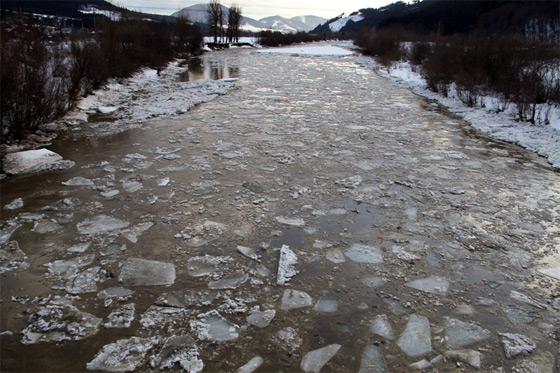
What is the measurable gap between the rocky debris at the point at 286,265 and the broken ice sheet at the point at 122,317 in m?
1.14

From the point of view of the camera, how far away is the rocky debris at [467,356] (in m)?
2.30

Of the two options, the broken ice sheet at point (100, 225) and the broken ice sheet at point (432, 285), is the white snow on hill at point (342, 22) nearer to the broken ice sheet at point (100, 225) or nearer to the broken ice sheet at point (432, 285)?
the broken ice sheet at point (100, 225)

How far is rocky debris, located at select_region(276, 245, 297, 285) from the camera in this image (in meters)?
3.07

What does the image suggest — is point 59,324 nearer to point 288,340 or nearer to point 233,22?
point 288,340

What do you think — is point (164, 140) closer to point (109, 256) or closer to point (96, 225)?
point (96, 225)

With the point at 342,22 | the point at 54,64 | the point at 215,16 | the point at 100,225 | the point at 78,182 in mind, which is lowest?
the point at 100,225

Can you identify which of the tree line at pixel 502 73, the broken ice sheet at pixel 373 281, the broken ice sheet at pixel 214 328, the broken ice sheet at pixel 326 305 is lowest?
the broken ice sheet at pixel 214 328

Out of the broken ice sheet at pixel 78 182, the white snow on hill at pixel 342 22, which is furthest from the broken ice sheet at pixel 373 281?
the white snow on hill at pixel 342 22

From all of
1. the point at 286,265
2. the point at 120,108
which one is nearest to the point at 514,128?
the point at 286,265

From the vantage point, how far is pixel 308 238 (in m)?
3.71

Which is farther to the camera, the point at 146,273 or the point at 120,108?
the point at 120,108

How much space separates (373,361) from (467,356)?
2.06 feet

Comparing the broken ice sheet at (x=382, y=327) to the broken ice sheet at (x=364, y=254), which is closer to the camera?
the broken ice sheet at (x=382, y=327)

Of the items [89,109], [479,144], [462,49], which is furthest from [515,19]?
[89,109]
